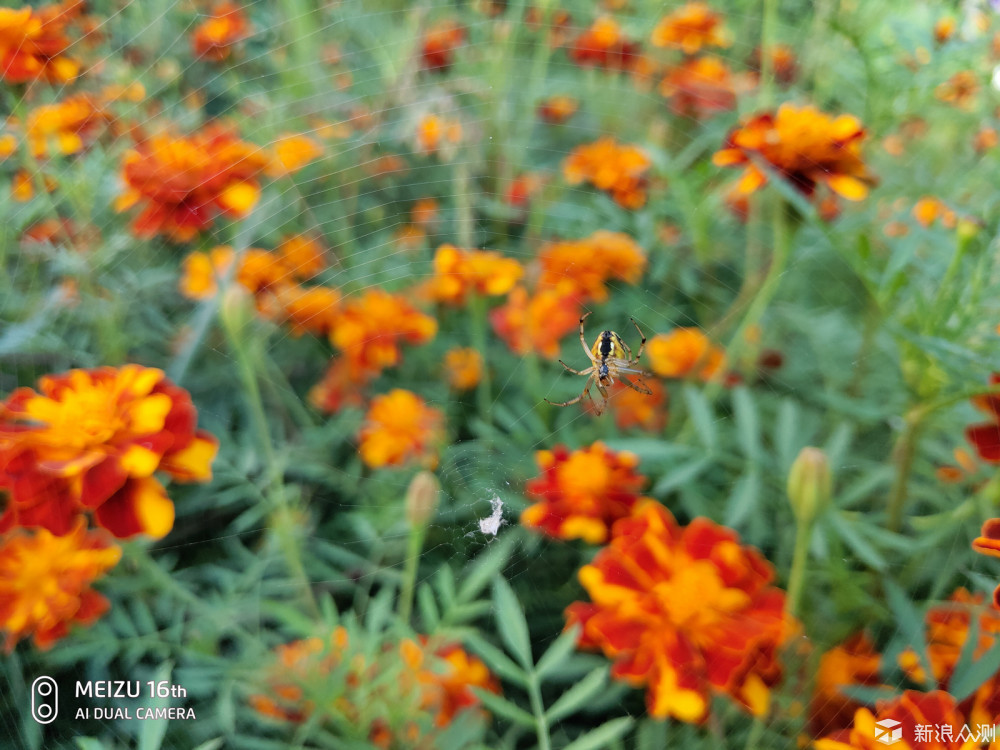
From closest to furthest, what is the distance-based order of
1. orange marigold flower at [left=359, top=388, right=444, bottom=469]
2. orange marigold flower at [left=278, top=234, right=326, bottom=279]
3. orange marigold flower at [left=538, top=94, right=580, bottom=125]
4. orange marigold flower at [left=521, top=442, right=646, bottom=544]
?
orange marigold flower at [left=521, top=442, right=646, bottom=544] < orange marigold flower at [left=359, top=388, right=444, bottom=469] < orange marigold flower at [left=278, top=234, right=326, bottom=279] < orange marigold flower at [left=538, top=94, right=580, bottom=125]

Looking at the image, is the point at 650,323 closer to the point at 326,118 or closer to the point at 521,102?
the point at 521,102

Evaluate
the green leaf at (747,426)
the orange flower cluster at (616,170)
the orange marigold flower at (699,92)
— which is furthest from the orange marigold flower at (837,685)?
the orange marigold flower at (699,92)

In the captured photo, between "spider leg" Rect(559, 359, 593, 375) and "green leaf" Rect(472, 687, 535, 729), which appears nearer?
"green leaf" Rect(472, 687, 535, 729)

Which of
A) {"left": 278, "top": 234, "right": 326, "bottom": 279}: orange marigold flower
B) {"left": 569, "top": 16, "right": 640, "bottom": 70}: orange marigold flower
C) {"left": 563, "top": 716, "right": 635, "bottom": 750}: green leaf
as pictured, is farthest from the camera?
{"left": 569, "top": 16, "right": 640, "bottom": 70}: orange marigold flower

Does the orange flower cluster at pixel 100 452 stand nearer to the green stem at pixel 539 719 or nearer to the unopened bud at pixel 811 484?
the green stem at pixel 539 719

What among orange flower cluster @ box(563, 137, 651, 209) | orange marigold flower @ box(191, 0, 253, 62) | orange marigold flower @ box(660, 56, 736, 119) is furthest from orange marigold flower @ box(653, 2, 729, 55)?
orange marigold flower @ box(191, 0, 253, 62)

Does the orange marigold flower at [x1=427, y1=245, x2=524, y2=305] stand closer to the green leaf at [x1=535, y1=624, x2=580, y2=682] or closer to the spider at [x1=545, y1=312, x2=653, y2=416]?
the spider at [x1=545, y1=312, x2=653, y2=416]

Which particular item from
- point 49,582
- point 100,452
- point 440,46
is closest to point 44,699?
point 49,582
